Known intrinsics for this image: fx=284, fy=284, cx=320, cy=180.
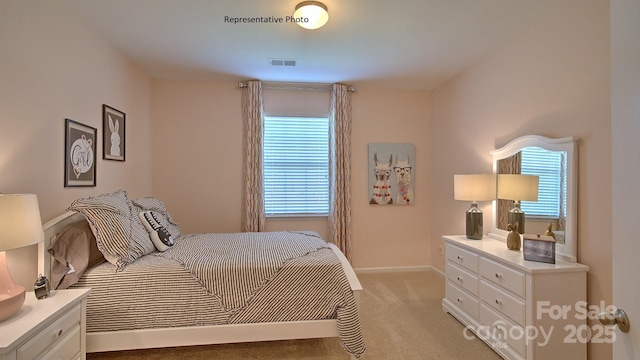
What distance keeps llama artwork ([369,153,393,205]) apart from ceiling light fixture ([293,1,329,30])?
2102 mm

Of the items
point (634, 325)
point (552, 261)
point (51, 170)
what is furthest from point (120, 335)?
point (552, 261)

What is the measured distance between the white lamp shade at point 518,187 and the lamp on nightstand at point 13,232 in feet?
10.4

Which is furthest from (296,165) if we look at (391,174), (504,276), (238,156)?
(504,276)

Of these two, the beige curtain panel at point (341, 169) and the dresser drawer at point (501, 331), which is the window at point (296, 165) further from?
the dresser drawer at point (501, 331)

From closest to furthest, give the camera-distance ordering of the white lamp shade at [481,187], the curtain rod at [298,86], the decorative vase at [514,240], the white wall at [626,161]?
the white wall at [626,161] → the decorative vase at [514,240] → the white lamp shade at [481,187] → the curtain rod at [298,86]

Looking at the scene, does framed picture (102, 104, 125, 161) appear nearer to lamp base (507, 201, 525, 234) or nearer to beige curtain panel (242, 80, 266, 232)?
beige curtain panel (242, 80, 266, 232)

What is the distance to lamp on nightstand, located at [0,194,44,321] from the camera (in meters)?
1.30

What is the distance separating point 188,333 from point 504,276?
224cm

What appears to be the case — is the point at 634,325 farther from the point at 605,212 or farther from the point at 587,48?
the point at 587,48

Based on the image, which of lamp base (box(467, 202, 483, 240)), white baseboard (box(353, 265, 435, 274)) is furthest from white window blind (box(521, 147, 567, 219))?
white baseboard (box(353, 265, 435, 274))

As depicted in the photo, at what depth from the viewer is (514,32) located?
2.50m

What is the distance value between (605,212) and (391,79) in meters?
2.53

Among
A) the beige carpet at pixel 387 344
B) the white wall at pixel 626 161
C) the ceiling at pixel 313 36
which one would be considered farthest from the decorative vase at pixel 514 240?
the ceiling at pixel 313 36

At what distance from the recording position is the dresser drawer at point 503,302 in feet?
6.20
